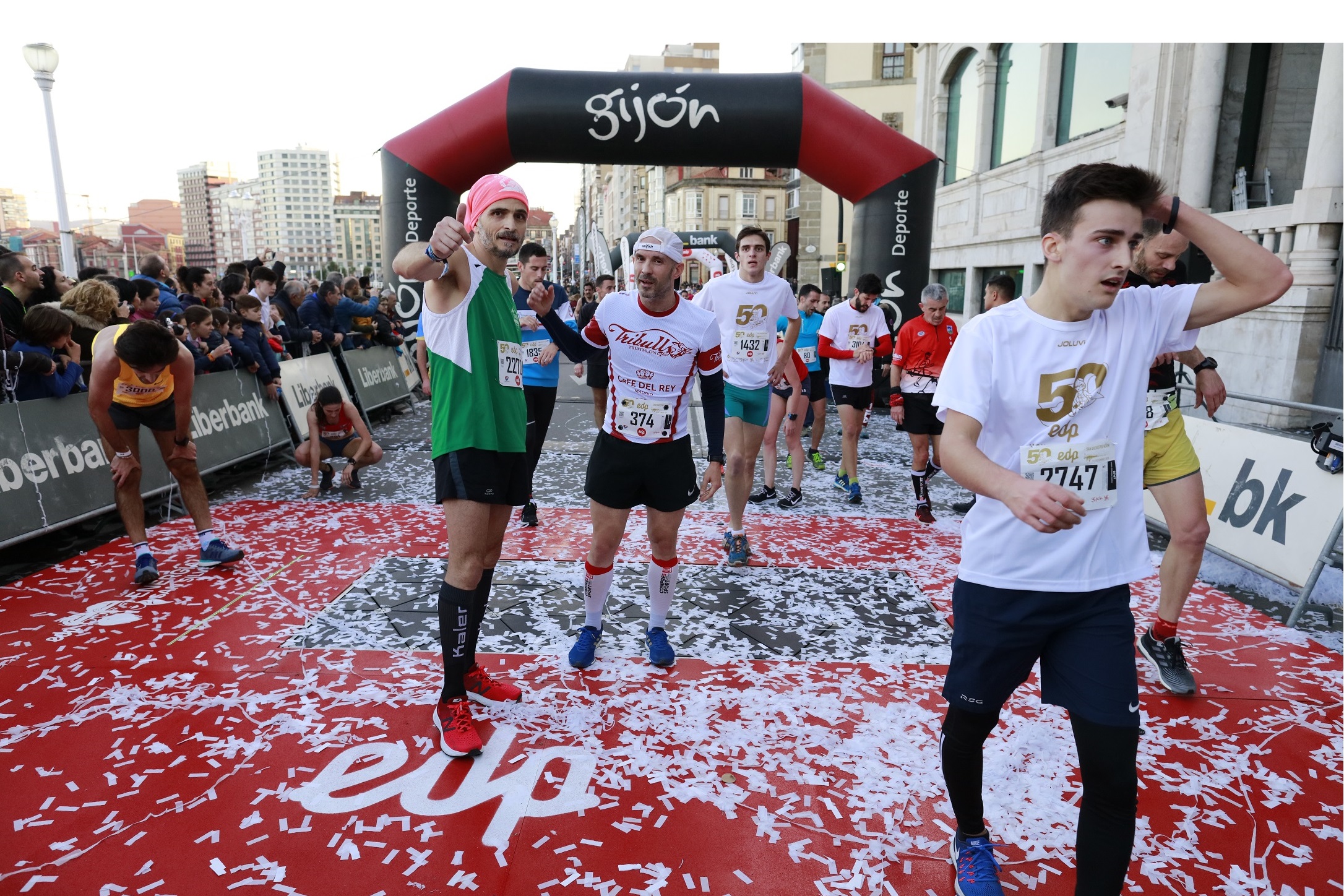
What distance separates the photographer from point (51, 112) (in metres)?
12.0

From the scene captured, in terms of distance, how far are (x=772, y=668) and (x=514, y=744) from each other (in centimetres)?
132

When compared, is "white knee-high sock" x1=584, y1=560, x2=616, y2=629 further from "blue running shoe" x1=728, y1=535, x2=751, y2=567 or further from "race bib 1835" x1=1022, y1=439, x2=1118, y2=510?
"race bib 1835" x1=1022, y1=439, x2=1118, y2=510

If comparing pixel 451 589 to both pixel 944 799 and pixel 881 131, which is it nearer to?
pixel 944 799

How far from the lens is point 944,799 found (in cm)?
278

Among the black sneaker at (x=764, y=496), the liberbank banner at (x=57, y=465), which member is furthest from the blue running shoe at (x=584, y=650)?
the liberbank banner at (x=57, y=465)

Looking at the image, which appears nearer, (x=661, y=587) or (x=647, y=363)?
(x=647, y=363)

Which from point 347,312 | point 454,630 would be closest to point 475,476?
point 454,630

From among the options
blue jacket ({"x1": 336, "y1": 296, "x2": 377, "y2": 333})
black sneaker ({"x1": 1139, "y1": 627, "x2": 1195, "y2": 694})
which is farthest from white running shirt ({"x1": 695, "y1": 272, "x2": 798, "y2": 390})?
blue jacket ({"x1": 336, "y1": 296, "x2": 377, "y2": 333})

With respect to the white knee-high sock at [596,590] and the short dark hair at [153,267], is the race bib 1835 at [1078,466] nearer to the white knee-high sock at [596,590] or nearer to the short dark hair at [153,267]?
the white knee-high sock at [596,590]

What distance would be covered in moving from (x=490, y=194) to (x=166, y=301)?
23.1ft

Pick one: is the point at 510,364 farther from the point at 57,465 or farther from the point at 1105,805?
the point at 57,465

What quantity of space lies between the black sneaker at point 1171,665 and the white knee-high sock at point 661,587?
231cm

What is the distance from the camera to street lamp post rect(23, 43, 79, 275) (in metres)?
11.6

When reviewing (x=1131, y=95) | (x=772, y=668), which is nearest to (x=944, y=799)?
(x=772, y=668)
